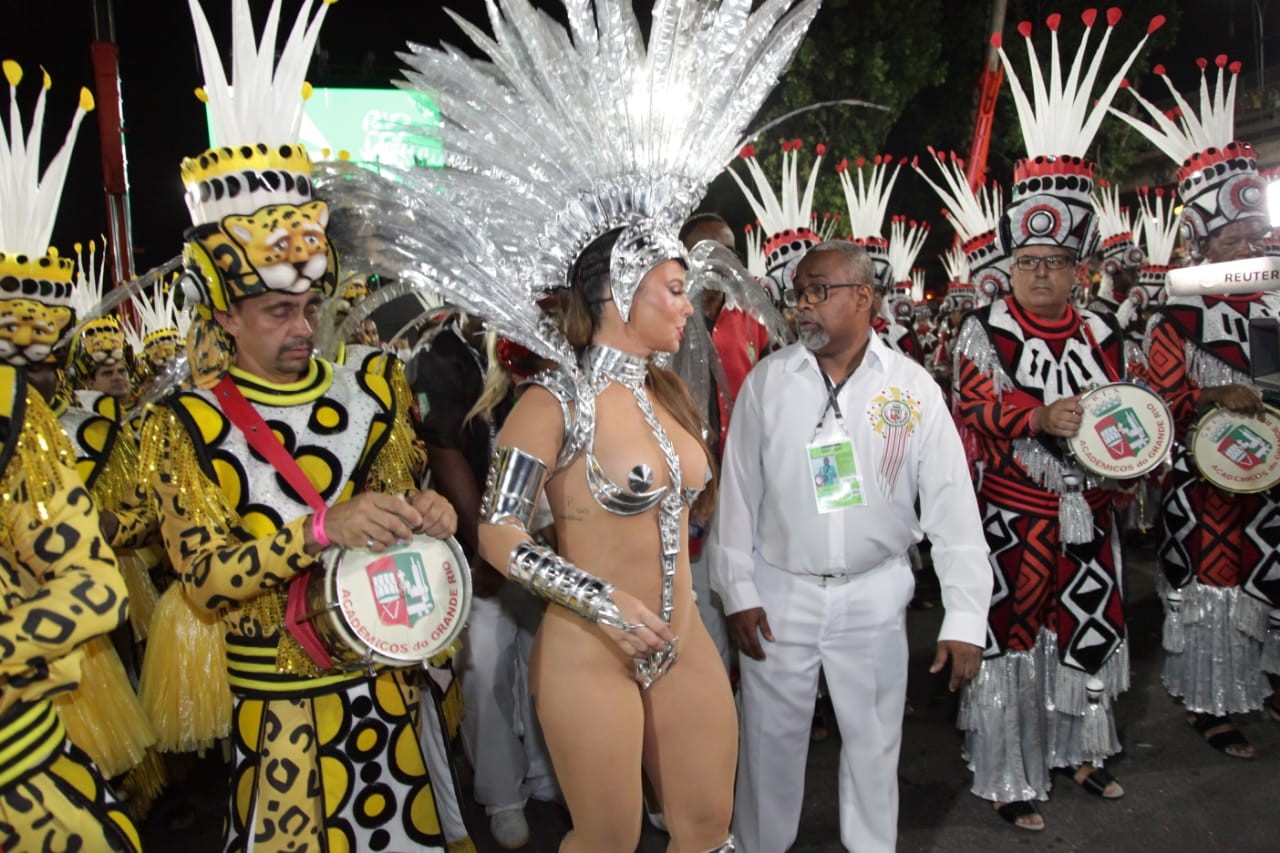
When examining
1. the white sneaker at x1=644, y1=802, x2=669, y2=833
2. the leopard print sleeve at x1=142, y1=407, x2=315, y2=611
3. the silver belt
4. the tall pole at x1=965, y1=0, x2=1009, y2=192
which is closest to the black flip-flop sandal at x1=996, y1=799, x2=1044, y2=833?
the white sneaker at x1=644, y1=802, x2=669, y2=833

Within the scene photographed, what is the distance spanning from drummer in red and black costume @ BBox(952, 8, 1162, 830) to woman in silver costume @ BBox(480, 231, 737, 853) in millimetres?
1937

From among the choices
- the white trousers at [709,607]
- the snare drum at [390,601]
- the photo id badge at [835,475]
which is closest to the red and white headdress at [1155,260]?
the white trousers at [709,607]

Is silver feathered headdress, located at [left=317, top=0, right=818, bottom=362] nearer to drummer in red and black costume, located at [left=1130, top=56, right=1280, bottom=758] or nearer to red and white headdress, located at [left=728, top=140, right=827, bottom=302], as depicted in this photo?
drummer in red and black costume, located at [left=1130, top=56, right=1280, bottom=758]

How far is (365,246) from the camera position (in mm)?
2555

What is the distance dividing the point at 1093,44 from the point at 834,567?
696 inches

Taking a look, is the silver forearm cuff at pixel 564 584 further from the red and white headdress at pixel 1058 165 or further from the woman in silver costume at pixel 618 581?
the red and white headdress at pixel 1058 165

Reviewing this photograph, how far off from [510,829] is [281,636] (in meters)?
1.99

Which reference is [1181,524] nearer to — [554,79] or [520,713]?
[520,713]

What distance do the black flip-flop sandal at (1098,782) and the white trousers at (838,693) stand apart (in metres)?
1.43

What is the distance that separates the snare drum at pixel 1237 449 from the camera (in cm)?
429

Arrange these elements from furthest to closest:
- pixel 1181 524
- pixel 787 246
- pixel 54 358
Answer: pixel 787 246
pixel 1181 524
pixel 54 358

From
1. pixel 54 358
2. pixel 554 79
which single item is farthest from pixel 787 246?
pixel 54 358

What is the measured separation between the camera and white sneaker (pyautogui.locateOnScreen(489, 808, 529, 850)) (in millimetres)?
3842

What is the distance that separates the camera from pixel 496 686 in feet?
12.5
